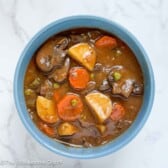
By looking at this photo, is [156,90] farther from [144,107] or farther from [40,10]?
[40,10]

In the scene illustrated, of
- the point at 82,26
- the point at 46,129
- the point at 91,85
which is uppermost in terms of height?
the point at 82,26

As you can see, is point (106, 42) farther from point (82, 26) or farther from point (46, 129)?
point (46, 129)

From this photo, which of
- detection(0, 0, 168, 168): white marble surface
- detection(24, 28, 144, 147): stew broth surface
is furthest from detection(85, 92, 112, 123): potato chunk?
detection(0, 0, 168, 168): white marble surface

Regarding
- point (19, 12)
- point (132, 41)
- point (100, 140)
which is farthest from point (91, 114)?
point (19, 12)

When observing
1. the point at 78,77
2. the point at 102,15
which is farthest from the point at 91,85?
the point at 102,15

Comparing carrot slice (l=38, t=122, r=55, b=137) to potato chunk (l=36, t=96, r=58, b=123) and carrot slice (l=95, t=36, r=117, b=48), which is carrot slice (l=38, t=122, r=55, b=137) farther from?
carrot slice (l=95, t=36, r=117, b=48)

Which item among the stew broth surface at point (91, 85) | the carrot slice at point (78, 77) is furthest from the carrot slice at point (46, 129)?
the carrot slice at point (78, 77)
